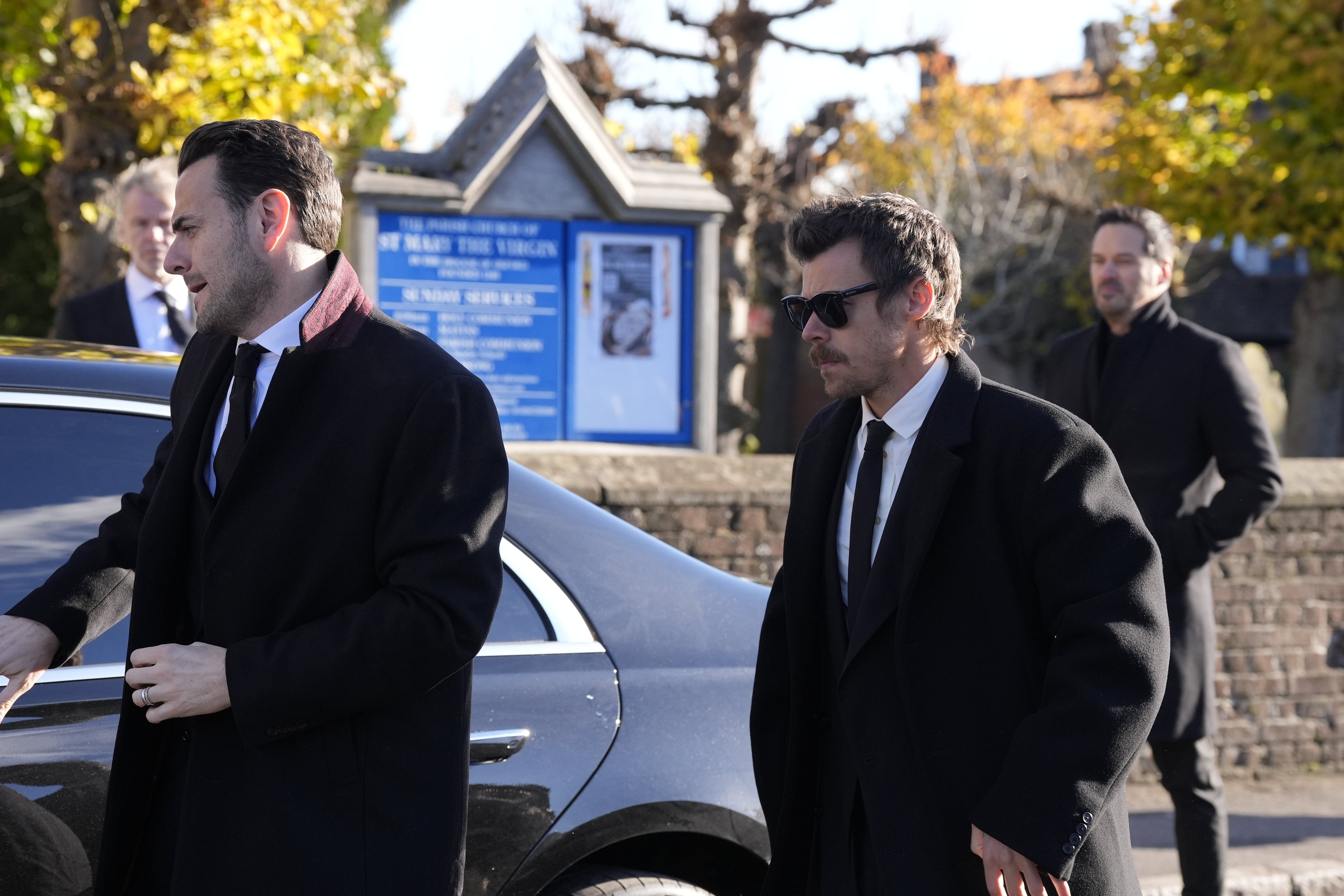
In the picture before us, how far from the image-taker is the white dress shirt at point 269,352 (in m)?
2.05

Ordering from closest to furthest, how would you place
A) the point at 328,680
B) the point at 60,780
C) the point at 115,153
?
the point at 328,680
the point at 60,780
the point at 115,153

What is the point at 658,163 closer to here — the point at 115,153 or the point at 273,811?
the point at 115,153

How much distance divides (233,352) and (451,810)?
0.82m

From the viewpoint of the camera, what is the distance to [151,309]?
4492 mm

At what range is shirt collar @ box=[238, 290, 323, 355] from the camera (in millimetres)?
2051

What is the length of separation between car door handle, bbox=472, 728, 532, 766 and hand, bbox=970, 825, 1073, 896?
97 centimetres

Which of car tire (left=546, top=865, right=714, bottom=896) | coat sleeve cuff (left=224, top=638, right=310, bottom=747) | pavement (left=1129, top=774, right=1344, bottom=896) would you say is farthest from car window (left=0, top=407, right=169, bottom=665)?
pavement (left=1129, top=774, right=1344, bottom=896)

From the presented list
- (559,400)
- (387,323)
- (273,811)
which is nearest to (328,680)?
(273,811)

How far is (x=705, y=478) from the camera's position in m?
5.59

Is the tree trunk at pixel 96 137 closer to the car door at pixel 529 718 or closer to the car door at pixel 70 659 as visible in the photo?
the car door at pixel 70 659

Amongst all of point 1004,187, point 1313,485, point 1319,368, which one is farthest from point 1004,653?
point 1004,187

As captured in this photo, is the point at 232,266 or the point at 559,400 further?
the point at 559,400

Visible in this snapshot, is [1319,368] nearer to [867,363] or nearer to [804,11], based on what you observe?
[804,11]

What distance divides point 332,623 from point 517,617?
820 millimetres
